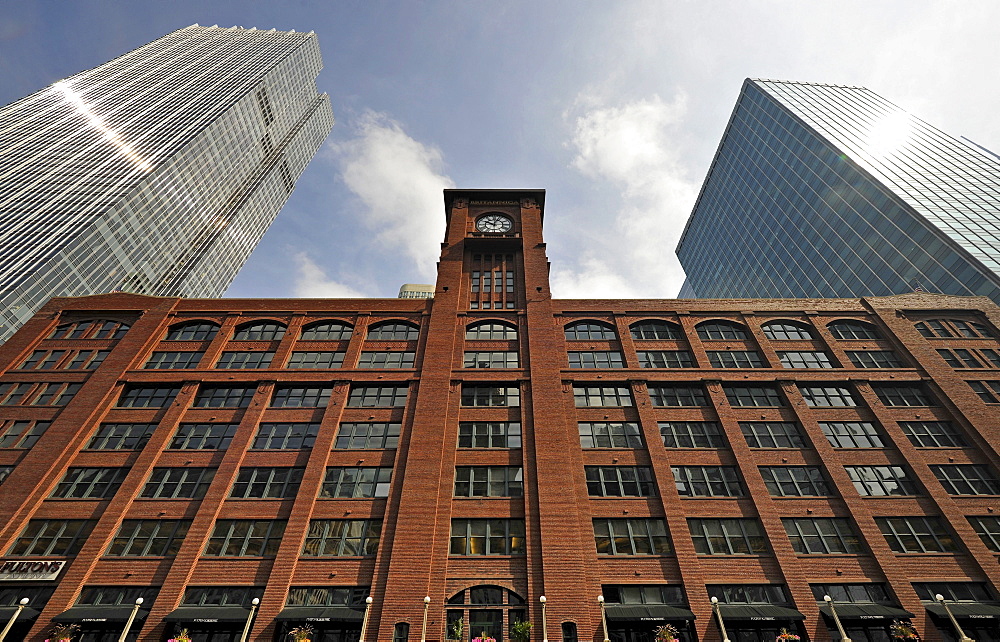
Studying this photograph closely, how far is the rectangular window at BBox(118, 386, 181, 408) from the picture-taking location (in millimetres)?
32500

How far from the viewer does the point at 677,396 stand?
3303cm

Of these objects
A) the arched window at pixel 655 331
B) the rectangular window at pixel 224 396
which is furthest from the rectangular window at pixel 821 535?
the rectangular window at pixel 224 396

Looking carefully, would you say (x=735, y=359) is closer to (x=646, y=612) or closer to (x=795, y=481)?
(x=795, y=481)

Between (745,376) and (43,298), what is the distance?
9447 cm

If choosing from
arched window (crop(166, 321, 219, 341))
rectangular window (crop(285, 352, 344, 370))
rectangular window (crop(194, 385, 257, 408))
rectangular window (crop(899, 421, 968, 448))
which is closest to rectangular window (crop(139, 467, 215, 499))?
rectangular window (crop(194, 385, 257, 408))

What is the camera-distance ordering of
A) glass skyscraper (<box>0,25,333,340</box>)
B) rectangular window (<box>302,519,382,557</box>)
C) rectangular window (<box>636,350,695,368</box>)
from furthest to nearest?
glass skyscraper (<box>0,25,333,340</box>) < rectangular window (<box>636,350,695,368</box>) < rectangular window (<box>302,519,382,557</box>)

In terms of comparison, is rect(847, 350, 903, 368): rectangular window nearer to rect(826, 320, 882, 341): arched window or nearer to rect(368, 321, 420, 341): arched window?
rect(826, 320, 882, 341): arched window

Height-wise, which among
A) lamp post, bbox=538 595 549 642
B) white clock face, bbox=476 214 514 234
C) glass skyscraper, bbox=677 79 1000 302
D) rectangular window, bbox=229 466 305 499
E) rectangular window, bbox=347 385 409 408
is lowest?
lamp post, bbox=538 595 549 642

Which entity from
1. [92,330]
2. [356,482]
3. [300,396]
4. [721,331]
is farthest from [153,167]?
[721,331]

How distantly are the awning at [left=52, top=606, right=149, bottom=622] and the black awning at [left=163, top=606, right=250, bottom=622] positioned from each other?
6.08ft

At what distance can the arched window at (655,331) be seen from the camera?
123ft

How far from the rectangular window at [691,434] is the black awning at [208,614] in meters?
25.4

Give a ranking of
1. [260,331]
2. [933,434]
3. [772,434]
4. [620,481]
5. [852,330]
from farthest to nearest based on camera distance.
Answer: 1. [852,330]
2. [260,331]
3. [933,434]
4. [772,434]
5. [620,481]

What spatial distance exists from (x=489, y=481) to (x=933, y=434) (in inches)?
1173
